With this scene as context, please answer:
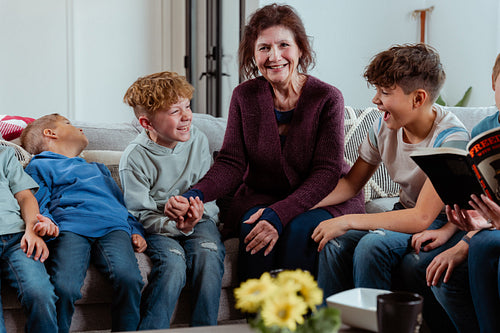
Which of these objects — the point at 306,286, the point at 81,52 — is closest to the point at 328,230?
the point at 306,286

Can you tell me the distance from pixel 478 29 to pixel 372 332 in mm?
2928

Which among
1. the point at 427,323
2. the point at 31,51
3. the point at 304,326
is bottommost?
the point at 427,323

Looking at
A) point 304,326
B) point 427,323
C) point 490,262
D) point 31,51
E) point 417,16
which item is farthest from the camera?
point 31,51

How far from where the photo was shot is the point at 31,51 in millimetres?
4312

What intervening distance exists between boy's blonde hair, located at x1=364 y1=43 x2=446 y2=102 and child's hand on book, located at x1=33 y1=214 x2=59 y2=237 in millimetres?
1035

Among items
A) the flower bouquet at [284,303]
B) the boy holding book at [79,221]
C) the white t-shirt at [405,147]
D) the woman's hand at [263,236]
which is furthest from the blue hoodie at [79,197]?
the flower bouquet at [284,303]

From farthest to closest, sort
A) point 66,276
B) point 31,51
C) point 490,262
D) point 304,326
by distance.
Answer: point 31,51 → point 66,276 → point 490,262 → point 304,326

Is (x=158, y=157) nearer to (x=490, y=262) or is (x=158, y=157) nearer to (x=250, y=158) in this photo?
(x=250, y=158)

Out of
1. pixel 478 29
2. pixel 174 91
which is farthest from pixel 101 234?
pixel 478 29

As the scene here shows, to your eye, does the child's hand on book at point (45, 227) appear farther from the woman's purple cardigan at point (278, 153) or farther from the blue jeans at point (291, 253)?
the blue jeans at point (291, 253)

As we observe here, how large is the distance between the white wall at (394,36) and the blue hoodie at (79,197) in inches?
76.7

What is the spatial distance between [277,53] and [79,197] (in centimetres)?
78

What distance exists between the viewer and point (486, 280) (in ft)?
4.17

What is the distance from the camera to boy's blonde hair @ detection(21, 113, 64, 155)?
6.16 feet
